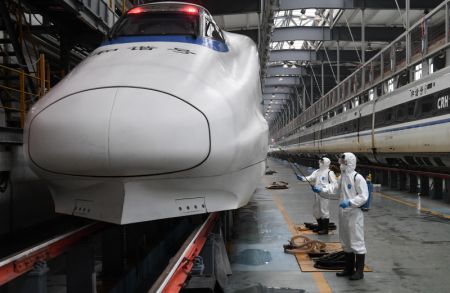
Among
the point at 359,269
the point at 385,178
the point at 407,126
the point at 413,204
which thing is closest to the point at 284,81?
the point at 385,178

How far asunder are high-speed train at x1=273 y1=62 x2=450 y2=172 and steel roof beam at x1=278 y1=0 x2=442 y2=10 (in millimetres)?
4048

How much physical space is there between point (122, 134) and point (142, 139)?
0.46ft

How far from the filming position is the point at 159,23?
526 cm

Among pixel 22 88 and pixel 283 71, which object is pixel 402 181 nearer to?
pixel 22 88

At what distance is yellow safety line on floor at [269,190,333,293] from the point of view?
5250mm

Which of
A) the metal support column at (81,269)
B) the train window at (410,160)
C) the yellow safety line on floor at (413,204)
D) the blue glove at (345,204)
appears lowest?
the yellow safety line on floor at (413,204)

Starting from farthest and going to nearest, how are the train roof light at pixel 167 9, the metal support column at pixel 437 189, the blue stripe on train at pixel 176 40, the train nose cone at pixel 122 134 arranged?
the metal support column at pixel 437 189 < the train roof light at pixel 167 9 < the blue stripe on train at pixel 176 40 < the train nose cone at pixel 122 134

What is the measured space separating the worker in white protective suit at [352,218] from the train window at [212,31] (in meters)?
2.17

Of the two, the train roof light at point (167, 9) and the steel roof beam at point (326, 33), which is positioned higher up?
the steel roof beam at point (326, 33)

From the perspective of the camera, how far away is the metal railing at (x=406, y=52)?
433 inches

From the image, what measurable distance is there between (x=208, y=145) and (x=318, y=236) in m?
5.32

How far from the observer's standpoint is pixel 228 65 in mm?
4930

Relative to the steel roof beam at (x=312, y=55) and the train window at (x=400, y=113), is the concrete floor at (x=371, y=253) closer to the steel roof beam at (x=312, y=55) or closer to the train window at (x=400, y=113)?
the train window at (x=400, y=113)

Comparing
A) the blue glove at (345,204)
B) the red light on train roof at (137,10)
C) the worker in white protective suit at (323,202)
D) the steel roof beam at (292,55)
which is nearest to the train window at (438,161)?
the worker in white protective suit at (323,202)
